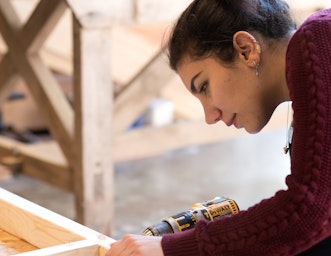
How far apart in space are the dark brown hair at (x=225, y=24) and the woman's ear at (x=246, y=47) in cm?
1

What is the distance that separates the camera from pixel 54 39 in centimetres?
388

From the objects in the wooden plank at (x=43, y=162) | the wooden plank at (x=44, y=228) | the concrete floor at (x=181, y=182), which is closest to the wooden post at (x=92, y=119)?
the wooden plank at (x=43, y=162)

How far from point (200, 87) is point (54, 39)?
263 cm

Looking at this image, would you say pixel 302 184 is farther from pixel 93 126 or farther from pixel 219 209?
pixel 93 126

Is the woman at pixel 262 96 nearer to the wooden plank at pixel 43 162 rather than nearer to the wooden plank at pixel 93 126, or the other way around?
the wooden plank at pixel 93 126

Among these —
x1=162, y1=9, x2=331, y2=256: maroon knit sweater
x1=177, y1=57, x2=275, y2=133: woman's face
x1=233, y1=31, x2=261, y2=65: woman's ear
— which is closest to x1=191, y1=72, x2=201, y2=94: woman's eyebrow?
x1=177, y1=57, x2=275, y2=133: woman's face

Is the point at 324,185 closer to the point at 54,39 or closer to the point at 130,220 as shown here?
the point at 130,220

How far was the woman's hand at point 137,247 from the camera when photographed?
1.26 meters

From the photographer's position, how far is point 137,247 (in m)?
1.27

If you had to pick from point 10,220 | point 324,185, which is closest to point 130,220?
point 10,220

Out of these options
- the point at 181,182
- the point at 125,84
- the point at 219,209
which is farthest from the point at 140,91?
the point at 219,209

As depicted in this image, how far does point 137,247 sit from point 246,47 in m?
0.43

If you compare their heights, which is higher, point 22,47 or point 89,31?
point 22,47

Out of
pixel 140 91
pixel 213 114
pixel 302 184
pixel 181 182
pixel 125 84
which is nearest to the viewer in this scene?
pixel 302 184
